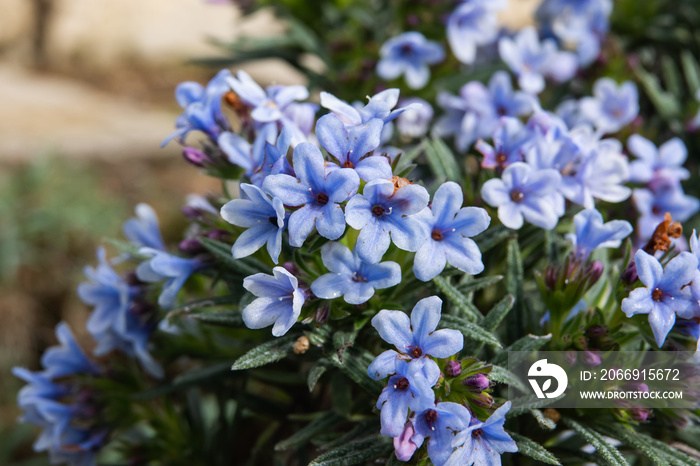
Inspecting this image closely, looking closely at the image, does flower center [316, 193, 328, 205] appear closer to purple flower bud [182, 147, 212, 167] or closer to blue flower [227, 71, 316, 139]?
blue flower [227, 71, 316, 139]

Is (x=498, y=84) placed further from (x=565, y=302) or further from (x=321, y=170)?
(x=321, y=170)

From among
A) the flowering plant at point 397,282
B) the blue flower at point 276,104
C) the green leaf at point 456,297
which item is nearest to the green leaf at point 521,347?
the flowering plant at point 397,282

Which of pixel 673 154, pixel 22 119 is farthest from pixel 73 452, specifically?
pixel 22 119

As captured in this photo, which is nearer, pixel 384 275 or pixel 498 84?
pixel 384 275

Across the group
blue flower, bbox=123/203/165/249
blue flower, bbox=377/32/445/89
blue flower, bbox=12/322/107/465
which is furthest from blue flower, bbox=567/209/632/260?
blue flower, bbox=12/322/107/465

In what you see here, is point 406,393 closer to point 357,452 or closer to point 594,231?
point 357,452

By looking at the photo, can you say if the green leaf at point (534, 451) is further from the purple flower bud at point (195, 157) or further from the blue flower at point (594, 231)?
the purple flower bud at point (195, 157)
